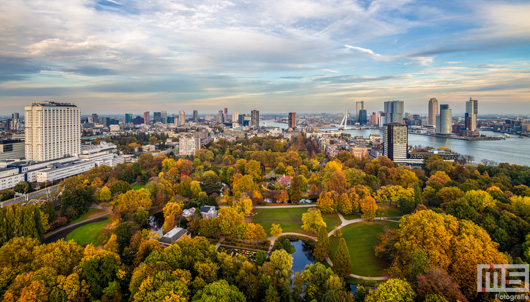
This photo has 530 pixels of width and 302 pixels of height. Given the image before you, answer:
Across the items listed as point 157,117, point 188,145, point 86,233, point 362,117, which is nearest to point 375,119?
point 362,117

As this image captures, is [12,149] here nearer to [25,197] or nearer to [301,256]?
[25,197]

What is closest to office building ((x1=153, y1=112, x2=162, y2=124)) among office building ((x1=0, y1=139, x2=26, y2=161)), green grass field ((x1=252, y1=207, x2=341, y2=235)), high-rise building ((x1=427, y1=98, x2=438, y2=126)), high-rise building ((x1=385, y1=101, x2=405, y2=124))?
office building ((x1=0, y1=139, x2=26, y2=161))

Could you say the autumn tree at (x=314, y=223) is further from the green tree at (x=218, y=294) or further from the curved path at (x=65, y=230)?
the curved path at (x=65, y=230)

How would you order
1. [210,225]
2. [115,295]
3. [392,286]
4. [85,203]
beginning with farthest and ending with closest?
[85,203] → [210,225] → [115,295] → [392,286]

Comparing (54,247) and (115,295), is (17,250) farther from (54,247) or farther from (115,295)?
(115,295)

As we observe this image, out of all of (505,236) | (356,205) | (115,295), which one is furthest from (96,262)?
(505,236)
